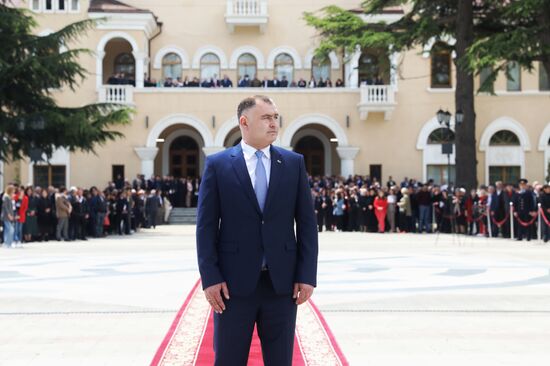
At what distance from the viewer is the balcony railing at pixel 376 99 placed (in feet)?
141

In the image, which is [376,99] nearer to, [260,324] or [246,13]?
[246,13]

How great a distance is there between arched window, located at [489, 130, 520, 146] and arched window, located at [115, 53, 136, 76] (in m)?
19.1

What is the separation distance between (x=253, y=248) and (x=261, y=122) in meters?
0.79

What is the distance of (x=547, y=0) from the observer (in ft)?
90.1

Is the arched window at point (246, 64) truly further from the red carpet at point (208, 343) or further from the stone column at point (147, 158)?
the red carpet at point (208, 343)

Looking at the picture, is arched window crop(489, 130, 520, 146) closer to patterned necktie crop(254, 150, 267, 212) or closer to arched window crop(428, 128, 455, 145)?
arched window crop(428, 128, 455, 145)

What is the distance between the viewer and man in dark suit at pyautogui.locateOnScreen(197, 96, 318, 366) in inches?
216

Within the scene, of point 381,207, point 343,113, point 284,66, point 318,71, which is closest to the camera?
point 381,207

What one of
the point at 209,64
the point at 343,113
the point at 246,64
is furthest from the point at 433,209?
the point at 209,64

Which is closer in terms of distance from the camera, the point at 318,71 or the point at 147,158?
the point at 147,158

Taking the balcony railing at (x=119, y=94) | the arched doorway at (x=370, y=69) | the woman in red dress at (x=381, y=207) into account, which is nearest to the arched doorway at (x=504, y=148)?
the arched doorway at (x=370, y=69)

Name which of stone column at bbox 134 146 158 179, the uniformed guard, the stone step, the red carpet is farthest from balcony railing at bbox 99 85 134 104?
the red carpet

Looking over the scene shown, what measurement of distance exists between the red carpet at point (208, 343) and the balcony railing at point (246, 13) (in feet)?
121

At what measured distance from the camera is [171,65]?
4800 cm
